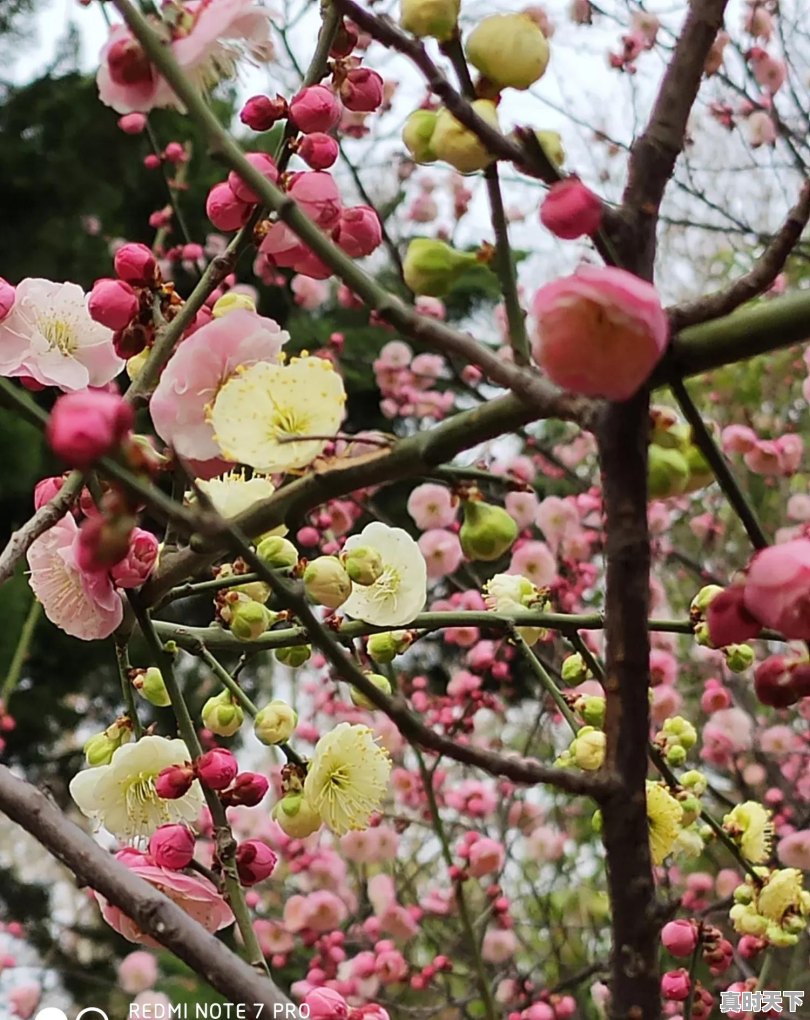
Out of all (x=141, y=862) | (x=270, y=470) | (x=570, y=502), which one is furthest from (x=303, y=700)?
(x=270, y=470)

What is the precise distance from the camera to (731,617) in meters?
0.35

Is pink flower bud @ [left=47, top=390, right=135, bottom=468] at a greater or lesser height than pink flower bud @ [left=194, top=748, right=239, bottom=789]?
lesser

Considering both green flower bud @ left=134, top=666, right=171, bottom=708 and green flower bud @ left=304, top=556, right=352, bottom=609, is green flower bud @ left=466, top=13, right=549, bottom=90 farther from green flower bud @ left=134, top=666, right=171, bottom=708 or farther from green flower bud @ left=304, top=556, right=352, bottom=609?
green flower bud @ left=134, top=666, right=171, bottom=708

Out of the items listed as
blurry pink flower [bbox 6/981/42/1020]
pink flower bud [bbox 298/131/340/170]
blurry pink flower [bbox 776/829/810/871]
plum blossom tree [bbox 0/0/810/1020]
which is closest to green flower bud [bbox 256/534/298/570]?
plum blossom tree [bbox 0/0/810/1020]

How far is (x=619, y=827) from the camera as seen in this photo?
0.36 metres

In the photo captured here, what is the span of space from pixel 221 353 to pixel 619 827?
0.90ft

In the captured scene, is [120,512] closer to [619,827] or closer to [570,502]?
[619,827]

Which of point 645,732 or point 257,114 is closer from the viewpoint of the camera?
point 645,732

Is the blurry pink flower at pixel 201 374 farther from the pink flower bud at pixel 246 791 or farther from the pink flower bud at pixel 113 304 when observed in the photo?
the pink flower bud at pixel 246 791

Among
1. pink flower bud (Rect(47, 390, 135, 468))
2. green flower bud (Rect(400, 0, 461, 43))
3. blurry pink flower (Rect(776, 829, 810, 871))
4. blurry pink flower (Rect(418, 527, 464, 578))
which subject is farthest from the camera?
blurry pink flower (Rect(418, 527, 464, 578))

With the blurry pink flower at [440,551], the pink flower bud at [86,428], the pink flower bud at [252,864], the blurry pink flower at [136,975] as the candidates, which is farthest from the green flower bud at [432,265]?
the blurry pink flower at [136,975]

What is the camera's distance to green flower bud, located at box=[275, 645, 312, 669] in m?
0.63

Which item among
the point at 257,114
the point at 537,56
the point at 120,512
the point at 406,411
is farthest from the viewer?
the point at 406,411

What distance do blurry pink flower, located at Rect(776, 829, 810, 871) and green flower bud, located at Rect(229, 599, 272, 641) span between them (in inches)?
35.3
